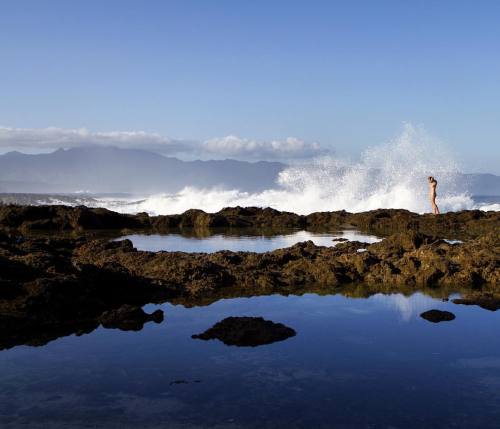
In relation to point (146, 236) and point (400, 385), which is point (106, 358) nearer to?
point (400, 385)

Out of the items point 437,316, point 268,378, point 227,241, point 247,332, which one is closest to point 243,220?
point 227,241

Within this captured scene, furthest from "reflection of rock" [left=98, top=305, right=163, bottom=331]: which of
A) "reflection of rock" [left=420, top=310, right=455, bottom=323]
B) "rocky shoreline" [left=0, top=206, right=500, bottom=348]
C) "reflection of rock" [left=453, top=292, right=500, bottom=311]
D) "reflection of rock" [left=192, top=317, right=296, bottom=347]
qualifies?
"reflection of rock" [left=453, top=292, right=500, bottom=311]

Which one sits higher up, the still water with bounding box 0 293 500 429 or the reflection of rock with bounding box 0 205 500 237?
the reflection of rock with bounding box 0 205 500 237

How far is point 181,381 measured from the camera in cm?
525

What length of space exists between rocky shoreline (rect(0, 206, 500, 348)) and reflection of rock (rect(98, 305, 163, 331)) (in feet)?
0.04

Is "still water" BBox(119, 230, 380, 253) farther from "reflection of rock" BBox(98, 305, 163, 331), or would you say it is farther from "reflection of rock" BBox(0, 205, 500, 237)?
"reflection of rock" BBox(98, 305, 163, 331)

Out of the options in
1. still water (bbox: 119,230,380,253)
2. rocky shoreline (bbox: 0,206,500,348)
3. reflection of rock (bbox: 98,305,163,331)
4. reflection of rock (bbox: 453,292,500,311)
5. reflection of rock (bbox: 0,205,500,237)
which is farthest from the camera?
reflection of rock (bbox: 0,205,500,237)

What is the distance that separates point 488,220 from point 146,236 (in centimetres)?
1221

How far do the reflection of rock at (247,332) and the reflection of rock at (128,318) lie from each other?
0.88 m

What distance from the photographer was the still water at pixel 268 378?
450 cm

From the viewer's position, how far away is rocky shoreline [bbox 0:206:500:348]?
7.25 m

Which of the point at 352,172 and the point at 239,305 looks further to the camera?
the point at 352,172

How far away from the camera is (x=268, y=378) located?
5.33 metres

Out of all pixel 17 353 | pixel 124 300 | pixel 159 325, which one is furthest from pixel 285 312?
pixel 17 353
